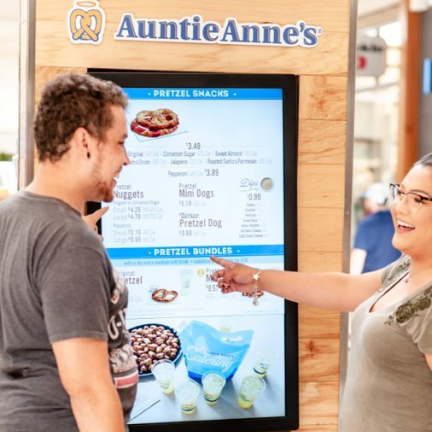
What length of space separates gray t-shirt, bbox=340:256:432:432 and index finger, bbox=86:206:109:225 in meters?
0.96

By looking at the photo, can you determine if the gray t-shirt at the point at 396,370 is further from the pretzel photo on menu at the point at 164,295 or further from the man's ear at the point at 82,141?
the man's ear at the point at 82,141

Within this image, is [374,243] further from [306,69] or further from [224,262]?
[224,262]

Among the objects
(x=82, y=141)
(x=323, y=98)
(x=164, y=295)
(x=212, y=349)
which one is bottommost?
(x=212, y=349)

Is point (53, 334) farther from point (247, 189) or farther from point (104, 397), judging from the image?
point (247, 189)

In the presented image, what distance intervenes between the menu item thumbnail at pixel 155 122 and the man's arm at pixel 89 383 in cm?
119

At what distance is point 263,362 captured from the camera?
2889 millimetres

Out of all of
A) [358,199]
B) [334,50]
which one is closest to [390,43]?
[358,199]

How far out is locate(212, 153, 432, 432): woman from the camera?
2.21m

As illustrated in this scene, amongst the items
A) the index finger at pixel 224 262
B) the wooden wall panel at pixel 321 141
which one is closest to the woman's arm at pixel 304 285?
the index finger at pixel 224 262

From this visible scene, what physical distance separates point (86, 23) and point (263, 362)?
1.39 meters

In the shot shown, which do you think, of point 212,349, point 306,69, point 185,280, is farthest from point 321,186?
point 212,349

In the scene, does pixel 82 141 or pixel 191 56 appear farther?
pixel 191 56

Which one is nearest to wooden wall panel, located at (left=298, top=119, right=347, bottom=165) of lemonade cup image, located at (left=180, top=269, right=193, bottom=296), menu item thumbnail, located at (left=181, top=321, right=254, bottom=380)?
lemonade cup image, located at (left=180, top=269, right=193, bottom=296)

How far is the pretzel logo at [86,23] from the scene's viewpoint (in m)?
2.74
